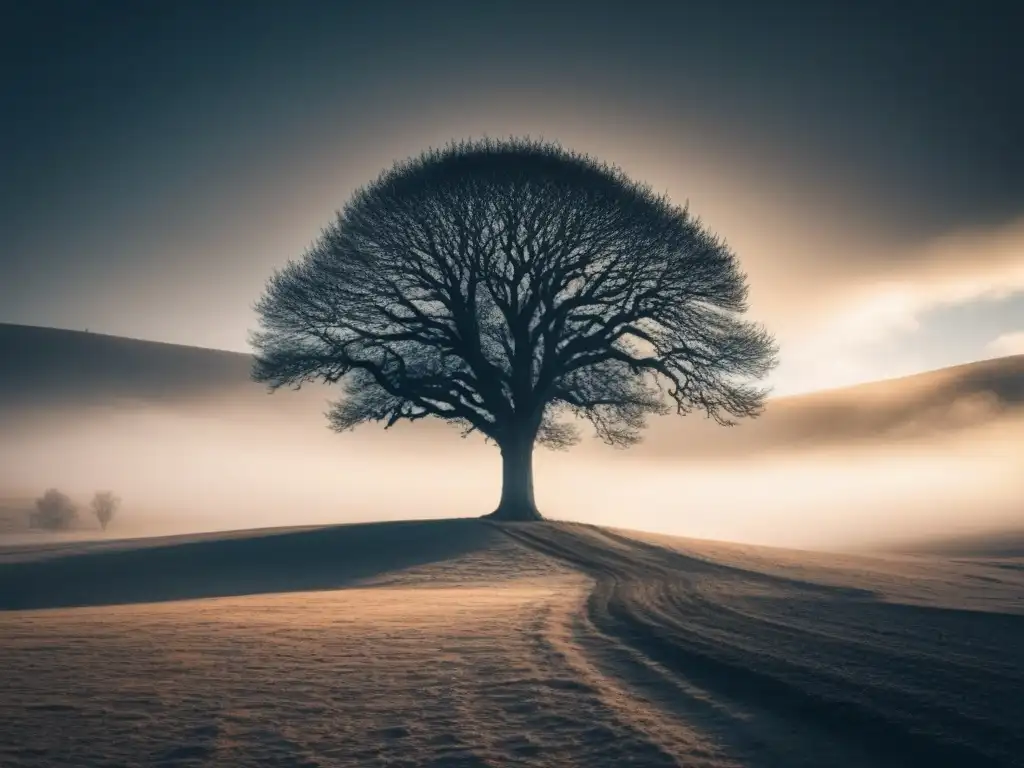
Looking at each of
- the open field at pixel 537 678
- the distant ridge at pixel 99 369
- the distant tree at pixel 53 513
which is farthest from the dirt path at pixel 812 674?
the distant ridge at pixel 99 369

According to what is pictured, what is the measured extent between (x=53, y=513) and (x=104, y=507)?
10.4 ft

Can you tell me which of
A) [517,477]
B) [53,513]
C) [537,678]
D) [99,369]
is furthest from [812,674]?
[99,369]

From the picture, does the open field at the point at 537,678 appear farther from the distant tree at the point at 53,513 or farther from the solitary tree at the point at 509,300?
the distant tree at the point at 53,513

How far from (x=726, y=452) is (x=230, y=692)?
8448 centimetres

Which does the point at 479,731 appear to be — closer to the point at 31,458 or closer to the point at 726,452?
the point at 31,458

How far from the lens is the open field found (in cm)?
504

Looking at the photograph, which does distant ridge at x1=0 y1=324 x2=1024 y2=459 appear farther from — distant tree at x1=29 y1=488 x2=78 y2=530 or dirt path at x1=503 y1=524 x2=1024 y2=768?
dirt path at x1=503 y1=524 x2=1024 y2=768

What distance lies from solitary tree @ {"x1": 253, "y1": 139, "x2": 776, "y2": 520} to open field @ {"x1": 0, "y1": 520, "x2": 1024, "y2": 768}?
1295cm

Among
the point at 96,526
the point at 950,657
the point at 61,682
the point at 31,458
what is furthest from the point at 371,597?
the point at 31,458

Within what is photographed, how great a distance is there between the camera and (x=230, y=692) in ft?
21.0

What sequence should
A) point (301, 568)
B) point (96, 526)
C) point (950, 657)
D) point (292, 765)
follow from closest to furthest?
point (292, 765) → point (950, 657) → point (301, 568) → point (96, 526)

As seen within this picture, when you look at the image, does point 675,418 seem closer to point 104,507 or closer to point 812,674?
point 104,507

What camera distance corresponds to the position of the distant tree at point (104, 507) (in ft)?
141

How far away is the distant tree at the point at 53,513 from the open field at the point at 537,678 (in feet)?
109
